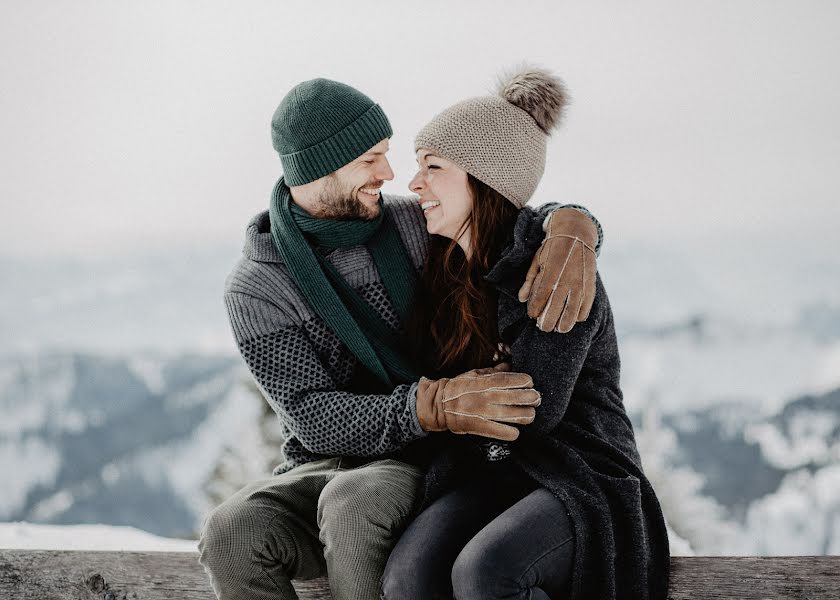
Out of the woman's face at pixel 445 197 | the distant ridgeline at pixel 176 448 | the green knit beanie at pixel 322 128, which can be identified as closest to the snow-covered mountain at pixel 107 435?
the distant ridgeline at pixel 176 448

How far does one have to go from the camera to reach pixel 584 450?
68.9 inches

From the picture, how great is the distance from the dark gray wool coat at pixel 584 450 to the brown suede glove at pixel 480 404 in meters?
0.05

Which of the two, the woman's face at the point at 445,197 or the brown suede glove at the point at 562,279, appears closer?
the brown suede glove at the point at 562,279

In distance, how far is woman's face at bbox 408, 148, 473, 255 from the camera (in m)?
1.89

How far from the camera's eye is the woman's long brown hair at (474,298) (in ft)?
6.13

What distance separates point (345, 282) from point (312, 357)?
0.20 m

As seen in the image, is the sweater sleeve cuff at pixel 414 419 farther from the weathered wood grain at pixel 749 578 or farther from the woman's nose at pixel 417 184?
the weathered wood grain at pixel 749 578

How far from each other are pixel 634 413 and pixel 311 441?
7.22ft

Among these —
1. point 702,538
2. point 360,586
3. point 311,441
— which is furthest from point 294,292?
point 702,538

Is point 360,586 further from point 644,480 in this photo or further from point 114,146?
point 114,146

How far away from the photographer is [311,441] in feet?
6.14

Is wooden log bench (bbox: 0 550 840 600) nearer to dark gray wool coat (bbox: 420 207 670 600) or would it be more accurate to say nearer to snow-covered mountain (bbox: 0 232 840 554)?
dark gray wool coat (bbox: 420 207 670 600)

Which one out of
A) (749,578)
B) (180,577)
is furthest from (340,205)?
(749,578)

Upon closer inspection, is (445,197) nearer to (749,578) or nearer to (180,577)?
(749,578)
